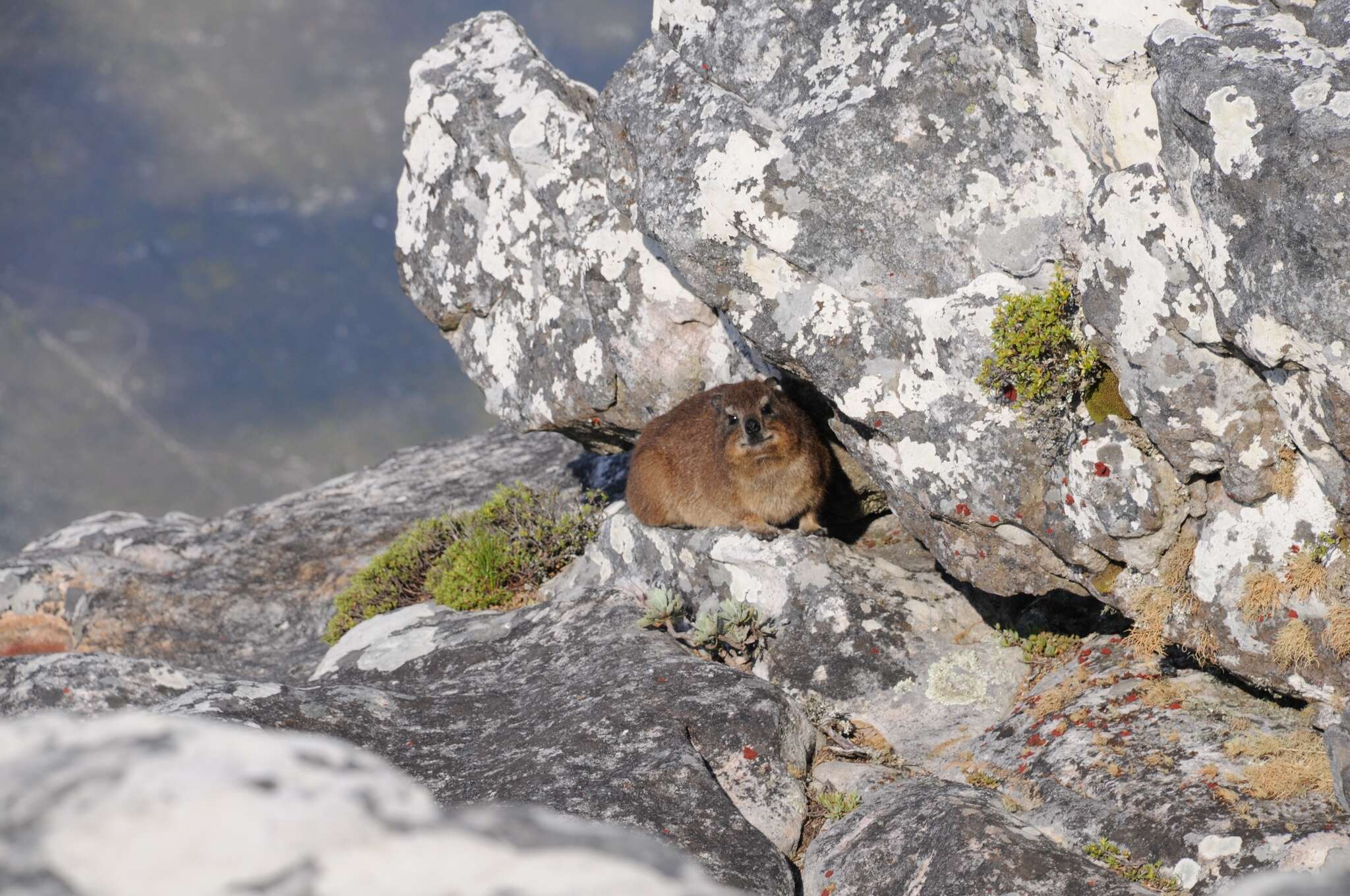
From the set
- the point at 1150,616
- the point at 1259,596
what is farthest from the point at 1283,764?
the point at 1150,616

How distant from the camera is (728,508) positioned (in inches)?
381

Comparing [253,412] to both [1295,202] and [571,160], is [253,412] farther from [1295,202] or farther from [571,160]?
[1295,202]

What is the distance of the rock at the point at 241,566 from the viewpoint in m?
12.6

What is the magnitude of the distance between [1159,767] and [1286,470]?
72.0 inches

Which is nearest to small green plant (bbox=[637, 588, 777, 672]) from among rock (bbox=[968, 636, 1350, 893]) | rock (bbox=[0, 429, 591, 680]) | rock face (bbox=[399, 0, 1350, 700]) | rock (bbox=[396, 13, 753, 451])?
rock face (bbox=[399, 0, 1350, 700])

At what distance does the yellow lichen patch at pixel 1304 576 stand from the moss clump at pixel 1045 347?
1.59 m

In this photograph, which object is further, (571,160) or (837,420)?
(571,160)

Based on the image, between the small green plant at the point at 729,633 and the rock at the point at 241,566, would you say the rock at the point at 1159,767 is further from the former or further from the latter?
the rock at the point at 241,566

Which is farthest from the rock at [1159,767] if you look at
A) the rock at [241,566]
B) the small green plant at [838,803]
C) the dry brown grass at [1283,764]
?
the rock at [241,566]

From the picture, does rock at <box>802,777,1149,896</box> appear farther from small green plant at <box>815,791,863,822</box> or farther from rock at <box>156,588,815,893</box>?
rock at <box>156,588,815,893</box>

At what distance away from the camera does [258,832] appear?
77.0 inches

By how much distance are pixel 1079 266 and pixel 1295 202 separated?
173 cm

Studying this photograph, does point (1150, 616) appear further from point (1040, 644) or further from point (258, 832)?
point (258, 832)

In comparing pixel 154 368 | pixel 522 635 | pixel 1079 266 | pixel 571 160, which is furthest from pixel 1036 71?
pixel 154 368
